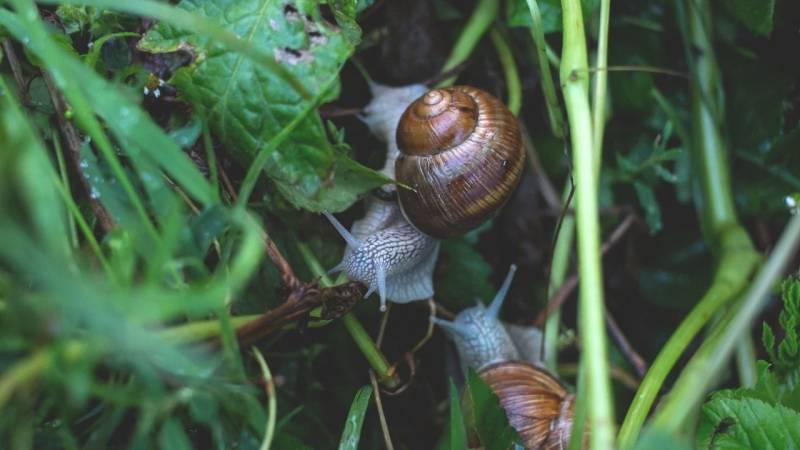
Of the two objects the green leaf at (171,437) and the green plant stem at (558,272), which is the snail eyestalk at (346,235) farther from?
the green leaf at (171,437)

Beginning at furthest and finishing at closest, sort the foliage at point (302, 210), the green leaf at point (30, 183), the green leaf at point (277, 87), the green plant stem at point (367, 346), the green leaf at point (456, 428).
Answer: the green plant stem at point (367, 346)
the green leaf at point (277, 87)
the green leaf at point (456, 428)
the foliage at point (302, 210)
the green leaf at point (30, 183)

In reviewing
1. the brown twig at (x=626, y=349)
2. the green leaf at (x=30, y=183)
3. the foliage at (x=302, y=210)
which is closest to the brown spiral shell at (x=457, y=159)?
the foliage at (x=302, y=210)

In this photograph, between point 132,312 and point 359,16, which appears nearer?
point 132,312

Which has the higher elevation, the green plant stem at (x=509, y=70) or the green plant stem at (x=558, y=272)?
the green plant stem at (x=509, y=70)

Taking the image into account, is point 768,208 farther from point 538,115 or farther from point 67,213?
point 67,213

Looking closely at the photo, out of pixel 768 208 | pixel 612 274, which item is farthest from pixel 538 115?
pixel 768 208

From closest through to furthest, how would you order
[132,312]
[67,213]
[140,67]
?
[132,312]
[67,213]
[140,67]

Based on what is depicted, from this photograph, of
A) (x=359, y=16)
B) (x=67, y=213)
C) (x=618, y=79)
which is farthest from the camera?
(x=618, y=79)

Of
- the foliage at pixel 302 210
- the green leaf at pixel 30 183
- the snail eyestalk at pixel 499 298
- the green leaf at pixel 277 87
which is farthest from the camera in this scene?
the snail eyestalk at pixel 499 298
